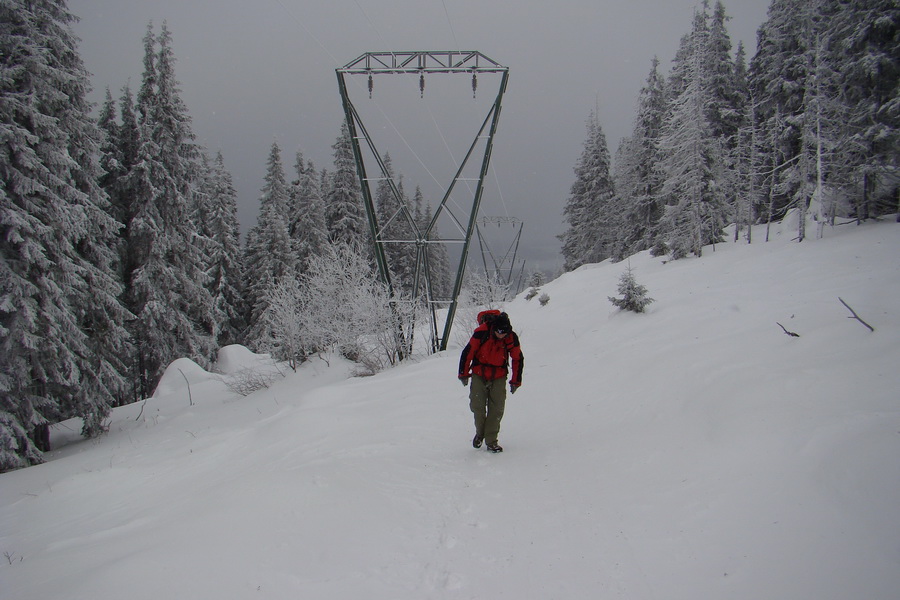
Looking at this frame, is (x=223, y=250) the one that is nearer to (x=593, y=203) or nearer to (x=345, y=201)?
(x=345, y=201)

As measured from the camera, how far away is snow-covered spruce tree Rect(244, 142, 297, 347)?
29.2m

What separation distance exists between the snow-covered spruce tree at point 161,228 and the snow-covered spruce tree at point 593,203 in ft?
100

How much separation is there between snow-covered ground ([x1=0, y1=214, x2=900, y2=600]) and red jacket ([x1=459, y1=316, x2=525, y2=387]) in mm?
1204

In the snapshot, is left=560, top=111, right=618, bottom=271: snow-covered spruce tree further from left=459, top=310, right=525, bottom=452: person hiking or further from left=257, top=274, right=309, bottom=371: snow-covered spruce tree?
left=459, top=310, right=525, bottom=452: person hiking

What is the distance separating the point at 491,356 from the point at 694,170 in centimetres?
2189

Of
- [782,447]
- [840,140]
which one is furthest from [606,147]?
[782,447]

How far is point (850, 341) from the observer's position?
583 centimetres

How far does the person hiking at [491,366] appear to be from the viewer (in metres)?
6.01

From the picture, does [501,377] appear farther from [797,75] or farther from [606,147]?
[606,147]

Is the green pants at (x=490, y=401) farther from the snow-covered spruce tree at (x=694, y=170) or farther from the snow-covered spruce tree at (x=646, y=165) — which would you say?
the snow-covered spruce tree at (x=646, y=165)

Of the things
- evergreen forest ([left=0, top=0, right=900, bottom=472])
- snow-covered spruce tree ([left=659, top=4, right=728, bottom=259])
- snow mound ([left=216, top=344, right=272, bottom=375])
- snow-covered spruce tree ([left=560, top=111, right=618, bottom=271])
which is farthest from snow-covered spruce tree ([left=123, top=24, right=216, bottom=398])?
snow-covered spruce tree ([left=560, top=111, right=618, bottom=271])

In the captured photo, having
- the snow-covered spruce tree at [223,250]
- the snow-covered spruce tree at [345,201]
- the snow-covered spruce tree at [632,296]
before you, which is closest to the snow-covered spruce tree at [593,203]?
the snow-covered spruce tree at [345,201]

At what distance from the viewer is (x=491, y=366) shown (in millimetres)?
6016

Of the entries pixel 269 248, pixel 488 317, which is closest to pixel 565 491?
pixel 488 317
